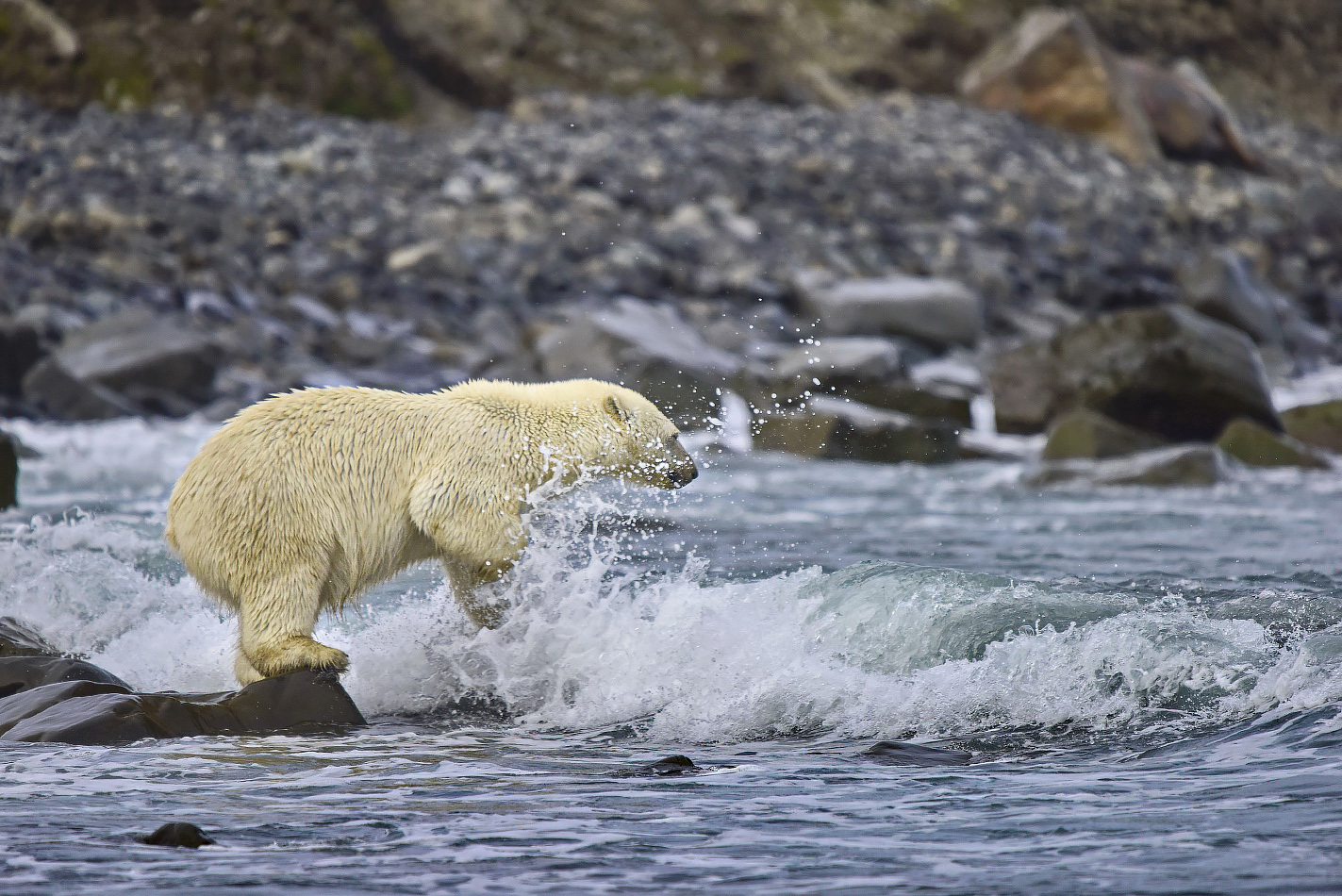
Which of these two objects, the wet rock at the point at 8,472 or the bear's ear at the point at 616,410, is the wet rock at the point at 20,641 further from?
the wet rock at the point at 8,472

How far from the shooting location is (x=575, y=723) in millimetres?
5145

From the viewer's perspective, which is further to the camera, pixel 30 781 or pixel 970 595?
pixel 970 595

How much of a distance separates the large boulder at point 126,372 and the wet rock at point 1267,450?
8937 mm

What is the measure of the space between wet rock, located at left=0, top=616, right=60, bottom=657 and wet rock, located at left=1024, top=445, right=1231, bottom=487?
7.18m

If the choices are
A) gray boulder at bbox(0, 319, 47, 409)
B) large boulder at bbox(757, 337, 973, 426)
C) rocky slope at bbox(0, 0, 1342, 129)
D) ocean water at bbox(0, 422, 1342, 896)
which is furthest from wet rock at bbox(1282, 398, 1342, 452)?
rocky slope at bbox(0, 0, 1342, 129)

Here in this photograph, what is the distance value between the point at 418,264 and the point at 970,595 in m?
12.6

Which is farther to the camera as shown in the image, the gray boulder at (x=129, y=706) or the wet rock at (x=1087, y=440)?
the wet rock at (x=1087, y=440)

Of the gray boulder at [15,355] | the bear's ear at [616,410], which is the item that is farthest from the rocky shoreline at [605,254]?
the bear's ear at [616,410]

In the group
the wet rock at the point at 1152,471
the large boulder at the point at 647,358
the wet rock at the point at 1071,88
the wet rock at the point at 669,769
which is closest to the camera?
the wet rock at the point at 669,769

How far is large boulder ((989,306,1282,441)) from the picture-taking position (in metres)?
12.2

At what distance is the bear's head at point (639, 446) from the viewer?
20.3ft

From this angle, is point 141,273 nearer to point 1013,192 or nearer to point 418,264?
point 418,264

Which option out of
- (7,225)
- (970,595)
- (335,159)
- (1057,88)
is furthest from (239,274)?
(1057,88)

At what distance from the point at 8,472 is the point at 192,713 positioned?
465 centimetres
